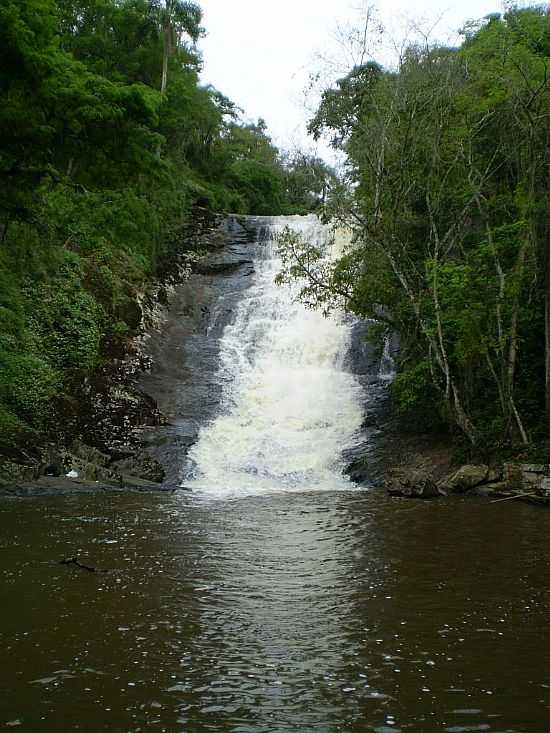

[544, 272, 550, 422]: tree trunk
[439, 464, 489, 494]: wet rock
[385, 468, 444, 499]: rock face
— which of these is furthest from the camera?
[544, 272, 550, 422]: tree trunk

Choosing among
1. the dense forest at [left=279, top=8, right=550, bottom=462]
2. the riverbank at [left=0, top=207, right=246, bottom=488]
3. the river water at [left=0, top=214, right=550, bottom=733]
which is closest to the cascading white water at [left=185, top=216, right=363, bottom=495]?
the riverbank at [left=0, top=207, right=246, bottom=488]

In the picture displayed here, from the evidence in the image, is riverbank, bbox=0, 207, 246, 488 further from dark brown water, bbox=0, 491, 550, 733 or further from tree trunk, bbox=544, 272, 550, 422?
tree trunk, bbox=544, 272, 550, 422

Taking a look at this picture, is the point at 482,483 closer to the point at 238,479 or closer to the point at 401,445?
the point at 401,445

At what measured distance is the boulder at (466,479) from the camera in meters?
14.5

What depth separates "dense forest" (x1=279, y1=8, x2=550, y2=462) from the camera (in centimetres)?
1559

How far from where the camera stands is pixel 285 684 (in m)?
4.25

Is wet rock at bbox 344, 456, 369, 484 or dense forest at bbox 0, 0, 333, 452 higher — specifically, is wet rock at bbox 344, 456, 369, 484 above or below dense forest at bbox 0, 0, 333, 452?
below

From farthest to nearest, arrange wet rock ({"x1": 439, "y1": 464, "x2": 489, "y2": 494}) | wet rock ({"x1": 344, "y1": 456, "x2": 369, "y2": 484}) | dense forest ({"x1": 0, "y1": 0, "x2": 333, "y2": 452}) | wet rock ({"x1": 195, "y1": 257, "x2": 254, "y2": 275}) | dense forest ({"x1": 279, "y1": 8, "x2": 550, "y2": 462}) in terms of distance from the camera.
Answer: wet rock ({"x1": 195, "y1": 257, "x2": 254, "y2": 275}), wet rock ({"x1": 344, "y1": 456, "x2": 369, "y2": 484}), dense forest ({"x1": 279, "y1": 8, "x2": 550, "y2": 462}), wet rock ({"x1": 439, "y1": 464, "x2": 489, "y2": 494}), dense forest ({"x1": 0, "y1": 0, "x2": 333, "y2": 452})

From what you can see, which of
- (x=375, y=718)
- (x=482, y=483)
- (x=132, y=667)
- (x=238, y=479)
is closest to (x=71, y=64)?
(x=132, y=667)

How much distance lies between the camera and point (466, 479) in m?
14.5

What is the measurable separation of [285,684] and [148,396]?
17477 mm

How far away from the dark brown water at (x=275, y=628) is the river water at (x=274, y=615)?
2cm

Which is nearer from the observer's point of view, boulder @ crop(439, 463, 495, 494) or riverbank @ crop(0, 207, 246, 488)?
boulder @ crop(439, 463, 495, 494)

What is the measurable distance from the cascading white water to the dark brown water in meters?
6.05
